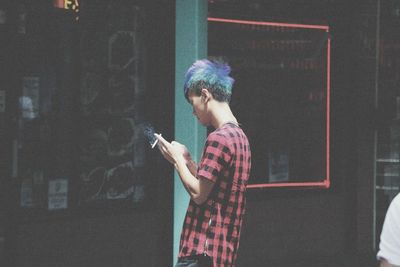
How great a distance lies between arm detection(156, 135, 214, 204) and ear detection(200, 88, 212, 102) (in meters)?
0.26

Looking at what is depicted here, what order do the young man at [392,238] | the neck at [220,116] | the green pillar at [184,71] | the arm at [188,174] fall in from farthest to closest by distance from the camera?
1. the green pillar at [184,71]
2. the neck at [220,116]
3. the arm at [188,174]
4. the young man at [392,238]

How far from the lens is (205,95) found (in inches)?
176

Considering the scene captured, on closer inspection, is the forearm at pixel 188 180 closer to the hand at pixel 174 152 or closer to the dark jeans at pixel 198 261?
the hand at pixel 174 152

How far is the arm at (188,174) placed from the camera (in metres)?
4.32

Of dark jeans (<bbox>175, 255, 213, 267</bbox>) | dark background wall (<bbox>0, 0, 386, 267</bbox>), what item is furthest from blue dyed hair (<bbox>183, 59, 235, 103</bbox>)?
dark background wall (<bbox>0, 0, 386, 267</bbox>)

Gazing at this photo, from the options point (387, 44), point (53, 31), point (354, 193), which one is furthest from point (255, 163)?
point (53, 31)

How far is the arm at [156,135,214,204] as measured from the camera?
432cm

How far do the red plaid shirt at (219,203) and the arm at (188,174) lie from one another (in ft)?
0.11

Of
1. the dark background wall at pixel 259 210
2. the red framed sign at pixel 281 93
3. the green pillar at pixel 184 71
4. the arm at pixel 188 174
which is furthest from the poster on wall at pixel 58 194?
the arm at pixel 188 174

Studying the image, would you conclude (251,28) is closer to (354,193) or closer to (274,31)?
(274,31)

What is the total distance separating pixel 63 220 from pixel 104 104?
1062 mm

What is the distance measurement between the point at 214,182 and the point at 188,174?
14 centimetres

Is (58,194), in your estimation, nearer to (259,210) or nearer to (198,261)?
(259,210)

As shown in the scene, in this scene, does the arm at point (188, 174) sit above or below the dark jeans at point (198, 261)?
above
